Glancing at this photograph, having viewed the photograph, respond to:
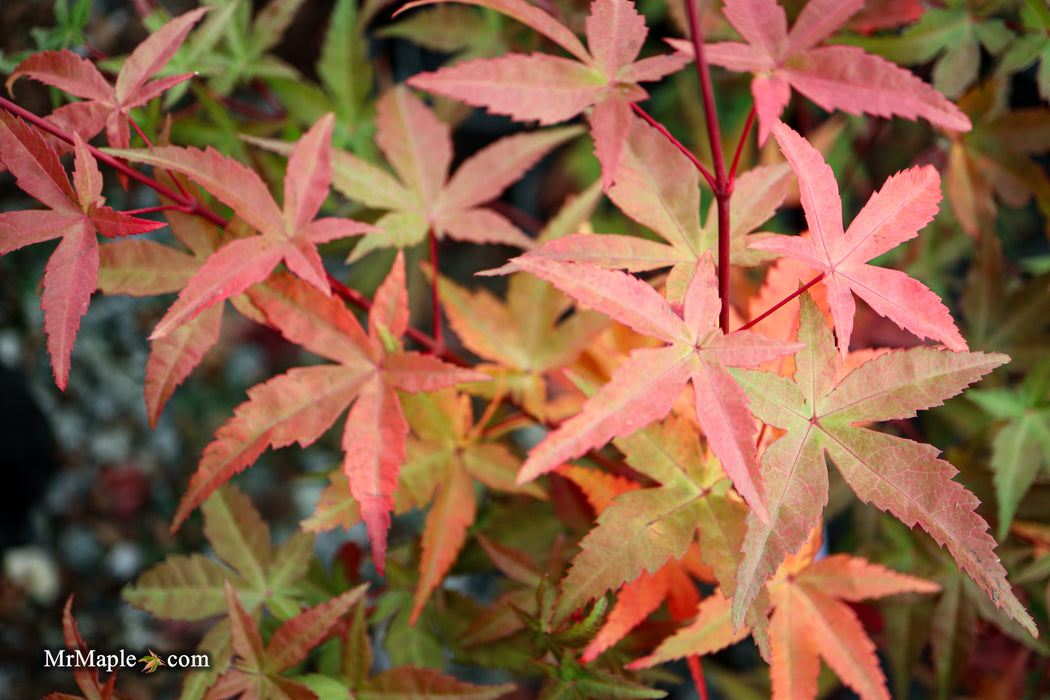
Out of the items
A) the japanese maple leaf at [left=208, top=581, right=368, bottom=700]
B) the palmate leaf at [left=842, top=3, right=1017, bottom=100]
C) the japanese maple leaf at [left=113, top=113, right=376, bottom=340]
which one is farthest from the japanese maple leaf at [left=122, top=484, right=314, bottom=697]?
the palmate leaf at [left=842, top=3, right=1017, bottom=100]

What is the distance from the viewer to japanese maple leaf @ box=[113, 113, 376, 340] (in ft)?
1.74

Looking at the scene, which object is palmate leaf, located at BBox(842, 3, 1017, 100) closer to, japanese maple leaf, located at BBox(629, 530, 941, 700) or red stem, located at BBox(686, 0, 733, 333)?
red stem, located at BBox(686, 0, 733, 333)

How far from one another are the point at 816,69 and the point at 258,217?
0.51 m

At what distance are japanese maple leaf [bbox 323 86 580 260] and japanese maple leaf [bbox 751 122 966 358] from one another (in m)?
0.34

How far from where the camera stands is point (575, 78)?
53cm

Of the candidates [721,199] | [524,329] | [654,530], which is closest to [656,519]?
[654,530]

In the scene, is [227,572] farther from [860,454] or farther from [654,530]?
[860,454]

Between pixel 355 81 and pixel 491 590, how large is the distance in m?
1.27

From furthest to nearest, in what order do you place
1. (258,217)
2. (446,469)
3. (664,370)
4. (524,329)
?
(524,329)
(446,469)
(258,217)
(664,370)

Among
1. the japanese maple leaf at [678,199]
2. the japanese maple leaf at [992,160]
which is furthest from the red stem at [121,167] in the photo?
the japanese maple leaf at [992,160]

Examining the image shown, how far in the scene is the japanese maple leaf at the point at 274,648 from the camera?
603 millimetres

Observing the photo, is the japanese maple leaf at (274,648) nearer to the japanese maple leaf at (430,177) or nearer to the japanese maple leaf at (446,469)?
the japanese maple leaf at (446,469)

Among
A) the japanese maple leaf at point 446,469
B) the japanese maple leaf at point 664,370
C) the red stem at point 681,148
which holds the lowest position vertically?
the japanese maple leaf at point 446,469

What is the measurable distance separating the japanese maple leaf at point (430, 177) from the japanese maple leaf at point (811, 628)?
47cm
